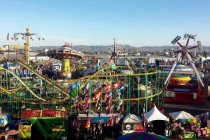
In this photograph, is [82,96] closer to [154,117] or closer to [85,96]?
[85,96]

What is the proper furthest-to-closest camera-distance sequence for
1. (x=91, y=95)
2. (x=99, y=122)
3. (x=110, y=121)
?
(x=91, y=95) → (x=110, y=121) → (x=99, y=122)

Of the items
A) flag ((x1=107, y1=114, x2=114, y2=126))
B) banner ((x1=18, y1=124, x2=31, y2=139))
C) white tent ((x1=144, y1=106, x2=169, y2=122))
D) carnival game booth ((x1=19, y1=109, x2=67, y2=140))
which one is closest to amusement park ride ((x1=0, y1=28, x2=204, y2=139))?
carnival game booth ((x1=19, y1=109, x2=67, y2=140))

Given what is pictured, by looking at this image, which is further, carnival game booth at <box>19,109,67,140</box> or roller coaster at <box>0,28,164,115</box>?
roller coaster at <box>0,28,164,115</box>

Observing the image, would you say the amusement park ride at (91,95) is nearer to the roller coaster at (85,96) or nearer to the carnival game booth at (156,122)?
the roller coaster at (85,96)

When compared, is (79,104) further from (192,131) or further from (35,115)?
(192,131)

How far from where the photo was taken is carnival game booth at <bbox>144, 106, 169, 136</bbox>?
20297 mm

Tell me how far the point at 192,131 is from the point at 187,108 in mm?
10729

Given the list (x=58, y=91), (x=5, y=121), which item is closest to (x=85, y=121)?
(x=5, y=121)

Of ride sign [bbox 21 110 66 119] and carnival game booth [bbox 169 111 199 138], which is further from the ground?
ride sign [bbox 21 110 66 119]

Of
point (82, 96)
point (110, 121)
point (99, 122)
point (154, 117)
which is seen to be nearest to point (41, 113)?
point (99, 122)

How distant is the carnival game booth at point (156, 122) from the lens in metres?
20.3

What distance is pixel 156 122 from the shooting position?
2095 centimetres

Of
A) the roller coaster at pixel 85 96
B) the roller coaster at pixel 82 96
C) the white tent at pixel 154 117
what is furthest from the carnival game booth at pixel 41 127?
the white tent at pixel 154 117

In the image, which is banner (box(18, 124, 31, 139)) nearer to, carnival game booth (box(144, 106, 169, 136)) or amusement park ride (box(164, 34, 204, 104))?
carnival game booth (box(144, 106, 169, 136))
